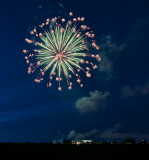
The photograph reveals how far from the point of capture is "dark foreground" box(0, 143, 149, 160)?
1302 centimetres

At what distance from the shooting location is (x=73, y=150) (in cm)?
1522

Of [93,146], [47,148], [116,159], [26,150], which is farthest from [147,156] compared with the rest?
[26,150]

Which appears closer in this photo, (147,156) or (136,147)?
(147,156)

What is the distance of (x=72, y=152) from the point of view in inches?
582

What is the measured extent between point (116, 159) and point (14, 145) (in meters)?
8.22

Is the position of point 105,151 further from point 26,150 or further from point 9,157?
point 9,157

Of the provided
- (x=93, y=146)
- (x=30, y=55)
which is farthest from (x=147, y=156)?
(x=30, y=55)

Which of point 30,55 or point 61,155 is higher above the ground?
point 30,55

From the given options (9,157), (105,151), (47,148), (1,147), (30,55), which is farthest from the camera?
(30,55)

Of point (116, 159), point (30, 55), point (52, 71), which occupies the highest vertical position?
point (30, 55)

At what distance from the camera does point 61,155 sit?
13695 millimetres

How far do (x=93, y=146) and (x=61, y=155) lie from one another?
3.83 metres

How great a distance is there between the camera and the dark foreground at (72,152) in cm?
1302

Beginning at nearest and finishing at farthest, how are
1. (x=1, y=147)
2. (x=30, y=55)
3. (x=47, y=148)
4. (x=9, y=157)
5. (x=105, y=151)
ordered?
(x=9, y=157) → (x=1, y=147) → (x=47, y=148) → (x=105, y=151) → (x=30, y=55)
